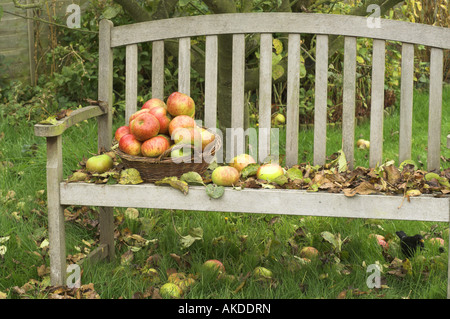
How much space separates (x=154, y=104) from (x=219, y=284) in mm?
752

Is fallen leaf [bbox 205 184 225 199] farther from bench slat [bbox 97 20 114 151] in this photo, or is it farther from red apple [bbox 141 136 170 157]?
bench slat [bbox 97 20 114 151]

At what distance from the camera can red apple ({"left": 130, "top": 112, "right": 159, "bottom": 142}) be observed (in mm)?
2307

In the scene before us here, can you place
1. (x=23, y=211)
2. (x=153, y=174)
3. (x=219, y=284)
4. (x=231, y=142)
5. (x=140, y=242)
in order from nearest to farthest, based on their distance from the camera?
(x=153, y=174) < (x=219, y=284) < (x=231, y=142) < (x=140, y=242) < (x=23, y=211)

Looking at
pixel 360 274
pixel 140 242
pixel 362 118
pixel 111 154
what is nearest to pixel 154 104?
pixel 111 154

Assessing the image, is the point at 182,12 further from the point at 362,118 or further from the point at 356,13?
the point at 362,118

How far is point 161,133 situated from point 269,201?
507 millimetres

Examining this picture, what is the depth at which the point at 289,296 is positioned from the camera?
2.41 meters

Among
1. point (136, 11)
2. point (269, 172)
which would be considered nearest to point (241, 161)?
point (269, 172)

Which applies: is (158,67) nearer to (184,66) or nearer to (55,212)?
(184,66)

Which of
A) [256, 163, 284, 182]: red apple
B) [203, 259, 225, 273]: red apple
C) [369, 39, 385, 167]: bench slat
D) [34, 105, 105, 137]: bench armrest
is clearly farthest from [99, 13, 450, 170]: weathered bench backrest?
[203, 259, 225, 273]: red apple

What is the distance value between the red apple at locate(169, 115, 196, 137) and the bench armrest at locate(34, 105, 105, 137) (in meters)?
0.38

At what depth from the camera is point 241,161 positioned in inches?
98.0

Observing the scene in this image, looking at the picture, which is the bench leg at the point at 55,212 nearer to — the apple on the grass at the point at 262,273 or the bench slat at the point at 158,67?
the bench slat at the point at 158,67

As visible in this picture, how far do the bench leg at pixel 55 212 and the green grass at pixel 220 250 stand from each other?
0.11 metres
